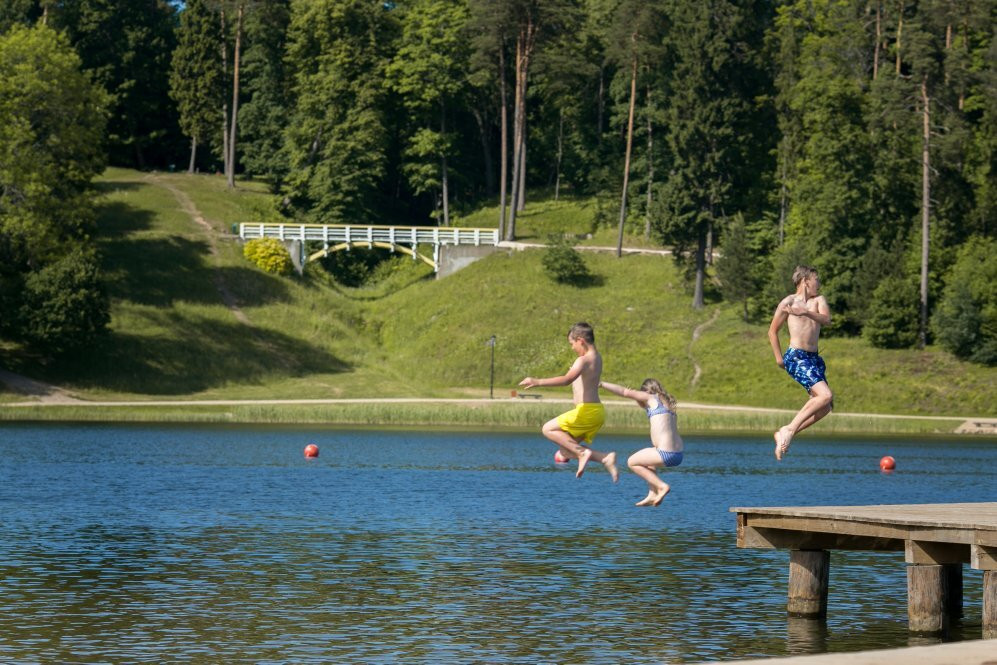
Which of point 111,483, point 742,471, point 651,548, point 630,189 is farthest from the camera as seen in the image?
point 630,189

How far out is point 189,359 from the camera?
314 feet

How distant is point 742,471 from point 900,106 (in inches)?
1688

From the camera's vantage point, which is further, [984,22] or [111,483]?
[984,22]

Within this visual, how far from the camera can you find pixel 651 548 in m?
36.3

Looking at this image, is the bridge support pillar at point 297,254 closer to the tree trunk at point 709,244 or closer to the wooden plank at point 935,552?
the tree trunk at point 709,244

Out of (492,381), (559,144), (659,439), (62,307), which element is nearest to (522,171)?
(559,144)

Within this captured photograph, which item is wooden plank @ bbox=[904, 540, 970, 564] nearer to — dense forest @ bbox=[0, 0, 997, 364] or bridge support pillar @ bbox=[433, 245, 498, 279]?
dense forest @ bbox=[0, 0, 997, 364]

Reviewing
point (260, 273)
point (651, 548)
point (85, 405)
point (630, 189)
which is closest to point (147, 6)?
point (260, 273)

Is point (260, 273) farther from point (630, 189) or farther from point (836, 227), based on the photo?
point (836, 227)

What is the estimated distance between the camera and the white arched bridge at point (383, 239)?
11225cm

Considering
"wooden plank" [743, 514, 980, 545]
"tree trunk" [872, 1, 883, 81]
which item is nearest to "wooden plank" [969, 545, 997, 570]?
"wooden plank" [743, 514, 980, 545]

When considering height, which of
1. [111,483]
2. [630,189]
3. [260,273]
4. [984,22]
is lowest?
[111,483]

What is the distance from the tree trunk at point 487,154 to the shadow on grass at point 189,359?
123 feet

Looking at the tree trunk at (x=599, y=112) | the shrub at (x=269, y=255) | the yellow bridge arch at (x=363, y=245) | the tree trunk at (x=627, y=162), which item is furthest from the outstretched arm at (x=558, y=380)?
the tree trunk at (x=599, y=112)
